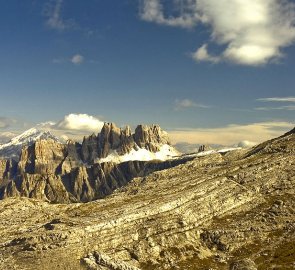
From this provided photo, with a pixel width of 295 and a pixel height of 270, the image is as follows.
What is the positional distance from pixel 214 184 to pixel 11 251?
176ft

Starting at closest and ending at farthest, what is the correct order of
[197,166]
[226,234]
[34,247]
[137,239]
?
[34,247]
[137,239]
[226,234]
[197,166]

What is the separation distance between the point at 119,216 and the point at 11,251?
23.0 metres

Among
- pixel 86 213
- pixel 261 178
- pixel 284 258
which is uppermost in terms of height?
pixel 261 178

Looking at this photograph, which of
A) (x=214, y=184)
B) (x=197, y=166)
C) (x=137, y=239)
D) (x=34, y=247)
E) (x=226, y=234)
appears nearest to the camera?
(x=34, y=247)

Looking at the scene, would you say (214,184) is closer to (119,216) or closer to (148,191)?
(148,191)

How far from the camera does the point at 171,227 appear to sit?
9650cm

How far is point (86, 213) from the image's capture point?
102438 mm

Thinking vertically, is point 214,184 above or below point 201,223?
above

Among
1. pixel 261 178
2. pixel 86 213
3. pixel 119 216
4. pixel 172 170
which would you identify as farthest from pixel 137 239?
pixel 172 170

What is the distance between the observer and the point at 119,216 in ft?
314

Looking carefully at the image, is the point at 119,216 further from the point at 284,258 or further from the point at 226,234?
the point at 284,258

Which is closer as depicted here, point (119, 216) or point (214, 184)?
point (119, 216)

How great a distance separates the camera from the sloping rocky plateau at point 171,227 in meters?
85.9

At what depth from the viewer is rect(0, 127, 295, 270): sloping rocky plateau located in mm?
85875
